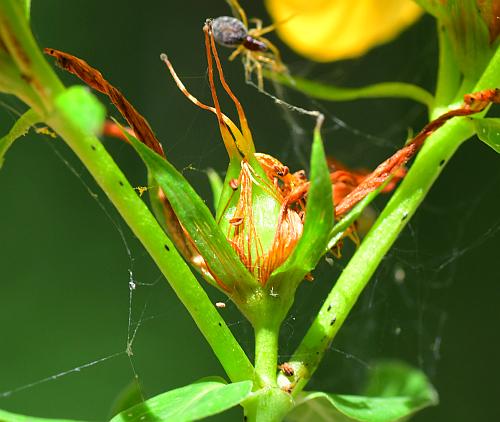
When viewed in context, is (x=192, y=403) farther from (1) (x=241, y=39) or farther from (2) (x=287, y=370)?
(1) (x=241, y=39)

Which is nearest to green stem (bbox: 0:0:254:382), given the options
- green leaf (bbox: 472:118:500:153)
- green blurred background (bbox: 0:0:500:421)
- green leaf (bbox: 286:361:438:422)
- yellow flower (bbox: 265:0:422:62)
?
green leaf (bbox: 286:361:438:422)

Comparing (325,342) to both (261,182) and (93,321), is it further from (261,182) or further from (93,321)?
(93,321)

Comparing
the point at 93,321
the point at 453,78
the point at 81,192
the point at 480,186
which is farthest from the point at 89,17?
the point at 453,78

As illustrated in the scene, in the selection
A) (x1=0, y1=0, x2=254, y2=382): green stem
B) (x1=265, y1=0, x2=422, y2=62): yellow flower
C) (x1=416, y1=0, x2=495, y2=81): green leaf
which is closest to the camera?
(x1=0, y1=0, x2=254, y2=382): green stem

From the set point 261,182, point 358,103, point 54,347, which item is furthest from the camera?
point 358,103

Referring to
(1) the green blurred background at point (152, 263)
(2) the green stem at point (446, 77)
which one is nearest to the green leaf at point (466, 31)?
(2) the green stem at point (446, 77)

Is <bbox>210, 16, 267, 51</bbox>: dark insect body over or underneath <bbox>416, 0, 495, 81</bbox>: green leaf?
over

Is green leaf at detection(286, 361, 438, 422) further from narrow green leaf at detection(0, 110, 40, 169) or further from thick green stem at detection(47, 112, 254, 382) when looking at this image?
narrow green leaf at detection(0, 110, 40, 169)
